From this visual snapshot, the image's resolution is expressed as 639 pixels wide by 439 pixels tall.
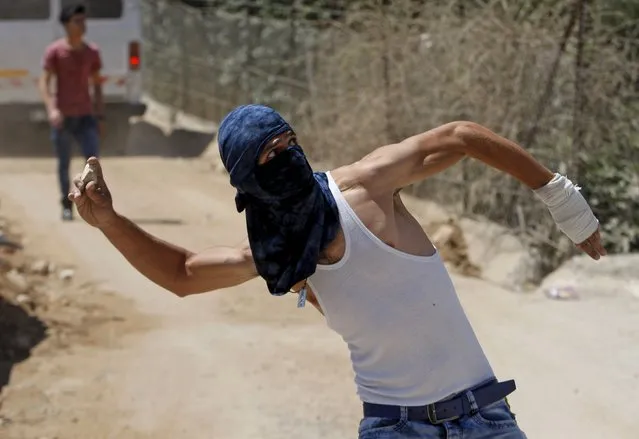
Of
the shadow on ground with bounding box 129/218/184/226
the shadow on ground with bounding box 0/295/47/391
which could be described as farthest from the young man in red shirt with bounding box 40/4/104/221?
the shadow on ground with bounding box 0/295/47/391

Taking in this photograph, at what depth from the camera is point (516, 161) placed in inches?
123

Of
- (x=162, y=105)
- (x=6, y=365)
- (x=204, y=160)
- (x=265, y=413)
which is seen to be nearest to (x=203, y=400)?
(x=265, y=413)

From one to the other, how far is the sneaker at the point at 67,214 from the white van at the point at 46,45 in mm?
4059

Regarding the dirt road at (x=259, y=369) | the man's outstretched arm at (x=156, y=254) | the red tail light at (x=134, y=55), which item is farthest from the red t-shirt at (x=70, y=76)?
the man's outstretched arm at (x=156, y=254)

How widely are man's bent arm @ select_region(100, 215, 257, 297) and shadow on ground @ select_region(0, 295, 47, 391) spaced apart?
339 centimetres

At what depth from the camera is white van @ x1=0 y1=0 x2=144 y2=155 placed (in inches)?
546

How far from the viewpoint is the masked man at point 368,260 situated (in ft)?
9.26

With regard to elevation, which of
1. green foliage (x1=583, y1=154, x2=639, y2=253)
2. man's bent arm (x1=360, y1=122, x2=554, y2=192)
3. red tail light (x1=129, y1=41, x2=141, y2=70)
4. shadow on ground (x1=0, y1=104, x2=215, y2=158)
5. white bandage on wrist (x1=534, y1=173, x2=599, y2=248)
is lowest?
shadow on ground (x1=0, y1=104, x2=215, y2=158)

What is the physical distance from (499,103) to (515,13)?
87 centimetres

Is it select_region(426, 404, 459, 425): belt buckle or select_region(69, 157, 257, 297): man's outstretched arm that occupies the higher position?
select_region(69, 157, 257, 297): man's outstretched arm

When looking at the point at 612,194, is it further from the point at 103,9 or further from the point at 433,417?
the point at 103,9

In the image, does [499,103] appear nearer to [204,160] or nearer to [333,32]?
[333,32]

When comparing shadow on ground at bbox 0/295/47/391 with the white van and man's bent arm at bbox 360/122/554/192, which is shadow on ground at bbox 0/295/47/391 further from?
the white van

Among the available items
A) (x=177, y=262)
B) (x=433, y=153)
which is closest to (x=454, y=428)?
(x=433, y=153)
